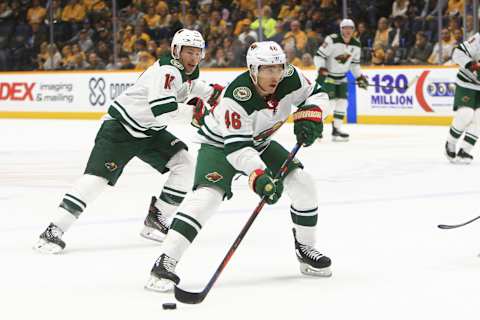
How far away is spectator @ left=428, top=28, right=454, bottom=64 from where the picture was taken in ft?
44.1

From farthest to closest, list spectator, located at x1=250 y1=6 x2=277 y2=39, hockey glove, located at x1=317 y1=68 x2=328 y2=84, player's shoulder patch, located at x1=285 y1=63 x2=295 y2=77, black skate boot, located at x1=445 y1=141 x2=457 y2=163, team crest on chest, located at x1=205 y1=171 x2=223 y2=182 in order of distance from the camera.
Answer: spectator, located at x1=250 y1=6 x2=277 y2=39 < hockey glove, located at x1=317 y1=68 x2=328 y2=84 < black skate boot, located at x1=445 y1=141 x2=457 y2=163 < player's shoulder patch, located at x1=285 y1=63 x2=295 y2=77 < team crest on chest, located at x1=205 y1=171 x2=223 y2=182

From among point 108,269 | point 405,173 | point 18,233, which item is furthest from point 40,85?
point 108,269

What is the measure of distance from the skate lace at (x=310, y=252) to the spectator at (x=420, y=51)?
9394mm

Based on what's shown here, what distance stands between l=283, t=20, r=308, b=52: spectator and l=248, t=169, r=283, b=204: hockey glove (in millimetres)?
10734

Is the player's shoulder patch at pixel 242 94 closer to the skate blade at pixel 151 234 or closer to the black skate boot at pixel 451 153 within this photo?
the skate blade at pixel 151 234

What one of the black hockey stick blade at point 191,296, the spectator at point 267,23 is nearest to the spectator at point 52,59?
A: the spectator at point 267,23

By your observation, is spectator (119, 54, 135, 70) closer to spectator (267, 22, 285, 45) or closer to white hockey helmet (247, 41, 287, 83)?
spectator (267, 22, 285, 45)

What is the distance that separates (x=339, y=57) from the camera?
41.2 ft

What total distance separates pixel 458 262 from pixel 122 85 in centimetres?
1233

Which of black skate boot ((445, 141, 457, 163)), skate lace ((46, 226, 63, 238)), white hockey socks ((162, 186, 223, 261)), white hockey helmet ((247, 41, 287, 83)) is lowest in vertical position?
black skate boot ((445, 141, 457, 163))

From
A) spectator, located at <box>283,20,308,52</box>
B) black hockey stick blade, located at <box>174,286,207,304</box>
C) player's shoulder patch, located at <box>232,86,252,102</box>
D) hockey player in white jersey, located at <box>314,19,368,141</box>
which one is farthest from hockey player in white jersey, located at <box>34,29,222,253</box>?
spectator, located at <box>283,20,308,52</box>

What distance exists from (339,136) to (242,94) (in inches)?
312

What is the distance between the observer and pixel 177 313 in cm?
399

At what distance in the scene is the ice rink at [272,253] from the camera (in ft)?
13.4
